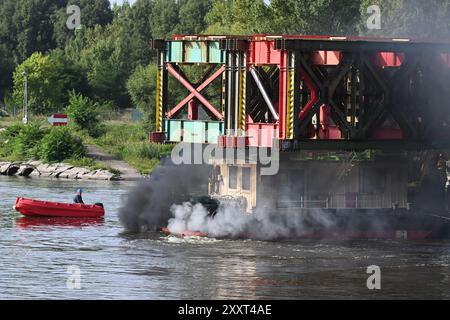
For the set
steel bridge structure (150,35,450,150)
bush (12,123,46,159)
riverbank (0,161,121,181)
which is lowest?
riverbank (0,161,121,181)

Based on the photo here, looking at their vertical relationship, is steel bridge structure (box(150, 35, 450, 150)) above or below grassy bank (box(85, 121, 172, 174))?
above

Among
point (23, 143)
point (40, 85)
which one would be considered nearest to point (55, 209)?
point (23, 143)

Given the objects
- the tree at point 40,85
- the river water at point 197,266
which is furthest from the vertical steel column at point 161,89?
the tree at point 40,85

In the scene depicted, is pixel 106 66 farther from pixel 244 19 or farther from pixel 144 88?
pixel 244 19

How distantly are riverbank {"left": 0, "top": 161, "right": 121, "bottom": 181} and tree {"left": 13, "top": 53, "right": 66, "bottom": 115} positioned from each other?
37513 mm

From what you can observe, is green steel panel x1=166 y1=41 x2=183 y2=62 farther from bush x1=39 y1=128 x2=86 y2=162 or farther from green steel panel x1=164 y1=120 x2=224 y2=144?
bush x1=39 y1=128 x2=86 y2=162

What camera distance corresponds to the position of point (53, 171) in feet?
373

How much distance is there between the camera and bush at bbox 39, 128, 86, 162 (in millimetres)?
117375

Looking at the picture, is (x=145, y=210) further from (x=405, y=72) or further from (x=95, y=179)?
(x=95, y=179)

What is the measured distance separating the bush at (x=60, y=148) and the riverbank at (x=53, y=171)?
1.28 meters

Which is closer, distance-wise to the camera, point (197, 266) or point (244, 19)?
point (197, 266)

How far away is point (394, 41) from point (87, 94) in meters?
97.3

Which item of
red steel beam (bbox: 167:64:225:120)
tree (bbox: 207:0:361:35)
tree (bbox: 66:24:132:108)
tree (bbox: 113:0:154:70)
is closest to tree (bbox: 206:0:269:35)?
tree (bbox: 207:0:361:35)

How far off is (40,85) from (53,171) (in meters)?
42.7
